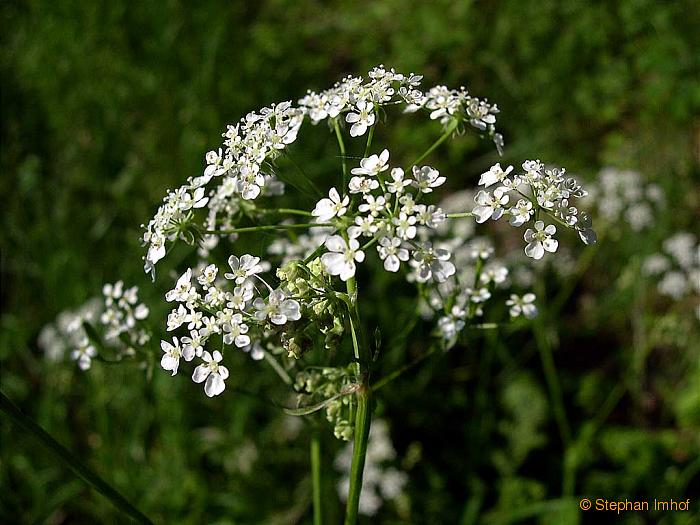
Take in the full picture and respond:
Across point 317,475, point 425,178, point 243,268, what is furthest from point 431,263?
point 317,475

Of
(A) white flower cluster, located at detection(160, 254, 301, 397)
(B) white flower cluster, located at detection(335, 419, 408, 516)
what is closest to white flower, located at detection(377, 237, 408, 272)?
(A) white flower cluster, located at detection(160, 254, 301, 397)

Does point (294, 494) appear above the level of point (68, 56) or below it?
below

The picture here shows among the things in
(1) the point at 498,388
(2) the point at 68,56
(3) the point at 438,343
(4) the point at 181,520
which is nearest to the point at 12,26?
(2) the point at 68,56

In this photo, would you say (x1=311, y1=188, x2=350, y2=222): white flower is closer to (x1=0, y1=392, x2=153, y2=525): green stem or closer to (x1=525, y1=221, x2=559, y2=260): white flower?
(x1=525, y1=221, x2=559, y2=260): white flower

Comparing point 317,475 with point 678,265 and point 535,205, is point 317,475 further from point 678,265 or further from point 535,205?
point 678,265

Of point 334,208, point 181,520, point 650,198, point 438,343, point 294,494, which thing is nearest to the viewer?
point 334,208

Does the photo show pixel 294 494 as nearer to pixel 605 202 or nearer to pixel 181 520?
pixel 181 520

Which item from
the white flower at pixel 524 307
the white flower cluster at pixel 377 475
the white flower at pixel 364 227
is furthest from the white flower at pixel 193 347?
the white flower cluster at pixel 377 475
